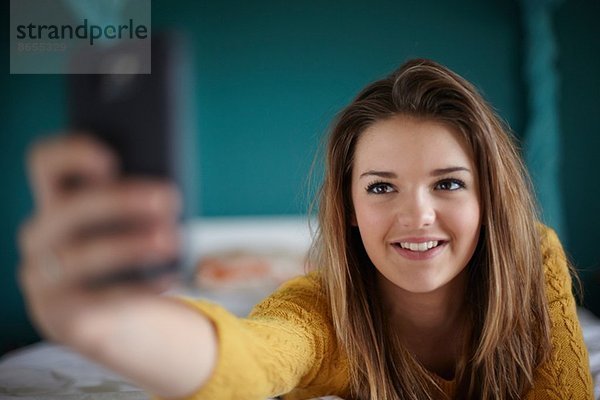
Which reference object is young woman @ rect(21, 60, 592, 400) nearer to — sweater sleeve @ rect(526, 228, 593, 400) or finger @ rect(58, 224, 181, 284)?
sweater sleeve @ rect(526, 228, 593, 400)

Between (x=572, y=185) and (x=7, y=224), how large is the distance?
2596 millimetres

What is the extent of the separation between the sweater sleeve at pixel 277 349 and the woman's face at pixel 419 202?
0.14 m

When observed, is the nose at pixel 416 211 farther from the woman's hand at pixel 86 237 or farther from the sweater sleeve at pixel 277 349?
the woman's hand at pixel 86 237

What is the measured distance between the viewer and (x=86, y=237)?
1.07 ft

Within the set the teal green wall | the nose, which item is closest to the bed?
the teal green wall

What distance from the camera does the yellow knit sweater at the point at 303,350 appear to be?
622 millimetres

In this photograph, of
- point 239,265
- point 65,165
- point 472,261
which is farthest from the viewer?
point 239,265

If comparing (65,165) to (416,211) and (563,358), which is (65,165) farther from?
(563,358)

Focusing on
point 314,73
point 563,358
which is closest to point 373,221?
point 563,358

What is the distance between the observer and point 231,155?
114 inches

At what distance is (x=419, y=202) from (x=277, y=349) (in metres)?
0.31

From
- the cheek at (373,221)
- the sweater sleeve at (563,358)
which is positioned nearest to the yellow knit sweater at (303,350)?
the sweater sleeve at (563,358)

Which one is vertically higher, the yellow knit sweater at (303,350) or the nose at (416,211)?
the nose at (416,211)

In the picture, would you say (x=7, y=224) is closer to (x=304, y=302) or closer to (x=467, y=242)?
(x=304, y=302)
